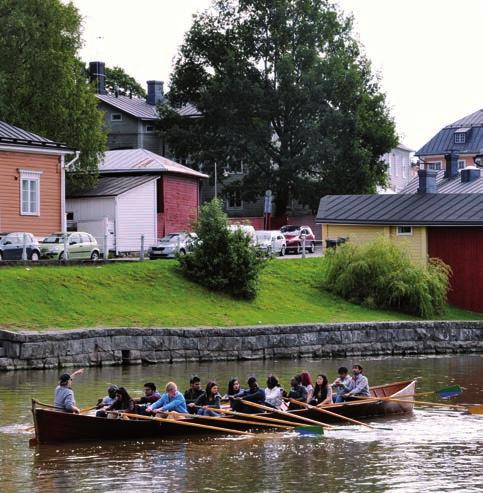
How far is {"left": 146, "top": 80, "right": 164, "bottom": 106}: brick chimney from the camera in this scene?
324 ft

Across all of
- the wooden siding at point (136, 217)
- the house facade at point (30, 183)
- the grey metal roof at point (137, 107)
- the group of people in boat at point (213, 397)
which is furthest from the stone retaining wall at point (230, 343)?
the grey metal roof at point (137, 107)

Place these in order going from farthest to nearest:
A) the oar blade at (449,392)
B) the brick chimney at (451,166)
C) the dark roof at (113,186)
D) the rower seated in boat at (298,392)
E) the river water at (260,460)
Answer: the dark roof at (113,186), the brick chimney at (451,166), the oar blade at (449,392), the rower seated in boat at (298,392), the river water at (260,460)

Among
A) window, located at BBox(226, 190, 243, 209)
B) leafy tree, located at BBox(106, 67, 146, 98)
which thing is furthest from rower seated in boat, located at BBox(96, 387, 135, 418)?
leafy tree, located at BBox(106, 67, 146, 98)

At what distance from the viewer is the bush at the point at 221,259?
48438 millimetres

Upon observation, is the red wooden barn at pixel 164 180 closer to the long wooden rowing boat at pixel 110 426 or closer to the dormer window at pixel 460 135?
the long wooden rowing boat at pixel 110 426

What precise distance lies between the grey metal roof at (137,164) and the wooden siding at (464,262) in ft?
70.8

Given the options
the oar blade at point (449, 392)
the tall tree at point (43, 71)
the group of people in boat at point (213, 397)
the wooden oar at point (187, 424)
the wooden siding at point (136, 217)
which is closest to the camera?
the wooden oar at point (187, 424)

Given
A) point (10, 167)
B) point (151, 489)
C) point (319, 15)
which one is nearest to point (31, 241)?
point (10, 167)

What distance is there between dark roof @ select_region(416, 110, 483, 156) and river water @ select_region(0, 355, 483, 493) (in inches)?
3353

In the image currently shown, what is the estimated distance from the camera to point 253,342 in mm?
43250

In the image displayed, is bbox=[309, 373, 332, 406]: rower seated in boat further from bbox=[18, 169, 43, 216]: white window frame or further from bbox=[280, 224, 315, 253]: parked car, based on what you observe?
bbox=[280, 224, 315, 253]: parked car

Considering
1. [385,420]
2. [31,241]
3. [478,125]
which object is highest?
[478,125]

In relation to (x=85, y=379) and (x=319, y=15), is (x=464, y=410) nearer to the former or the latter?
(x=85, y=379)

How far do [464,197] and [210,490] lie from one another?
35086 millimetres
